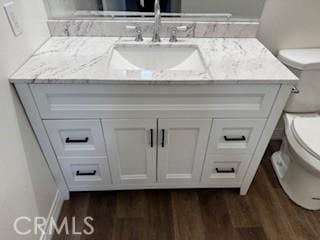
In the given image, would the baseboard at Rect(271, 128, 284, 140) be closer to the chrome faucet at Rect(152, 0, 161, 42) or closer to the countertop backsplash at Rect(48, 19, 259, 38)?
the countertop backsplash at Rect(48, 19, 259, 38)

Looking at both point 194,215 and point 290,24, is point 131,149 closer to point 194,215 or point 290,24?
point 194,215

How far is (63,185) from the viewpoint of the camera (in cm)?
135

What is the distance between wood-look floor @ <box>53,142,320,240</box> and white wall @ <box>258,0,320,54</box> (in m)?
0.94

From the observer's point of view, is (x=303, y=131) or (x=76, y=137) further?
(x=303, y=131)

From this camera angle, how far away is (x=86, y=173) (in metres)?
1.31

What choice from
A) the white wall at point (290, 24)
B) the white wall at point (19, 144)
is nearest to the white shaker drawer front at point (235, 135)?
the white wall at point (290, 24)

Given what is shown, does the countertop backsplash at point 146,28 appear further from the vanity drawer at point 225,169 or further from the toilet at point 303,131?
the vanity drawer at point 225,169

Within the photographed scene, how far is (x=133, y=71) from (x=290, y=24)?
104 centimetres

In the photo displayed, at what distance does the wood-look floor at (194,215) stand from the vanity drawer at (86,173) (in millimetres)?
134

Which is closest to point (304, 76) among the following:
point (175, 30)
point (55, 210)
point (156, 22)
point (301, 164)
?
point (301, 164)

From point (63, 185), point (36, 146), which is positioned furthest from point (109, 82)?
point (63, 185)

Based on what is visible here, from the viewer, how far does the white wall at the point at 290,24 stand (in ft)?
4.32

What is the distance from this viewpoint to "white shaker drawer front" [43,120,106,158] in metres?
1.07

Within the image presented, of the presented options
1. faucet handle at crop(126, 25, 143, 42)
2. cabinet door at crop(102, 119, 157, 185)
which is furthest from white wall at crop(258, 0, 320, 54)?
cabinet door at crop(102, 119, 157, 185)
